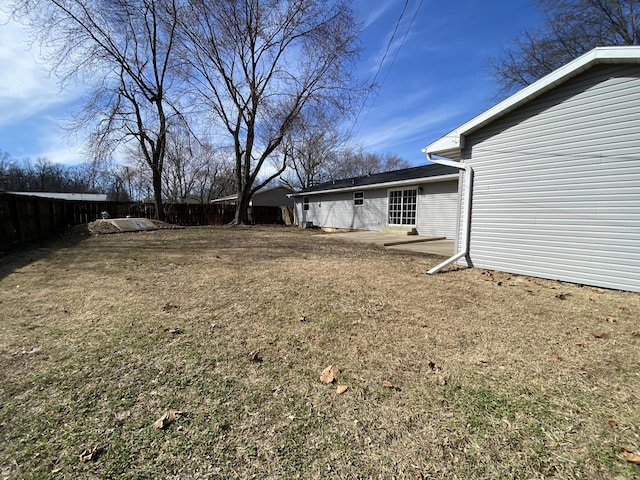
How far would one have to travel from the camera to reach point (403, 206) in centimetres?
1292

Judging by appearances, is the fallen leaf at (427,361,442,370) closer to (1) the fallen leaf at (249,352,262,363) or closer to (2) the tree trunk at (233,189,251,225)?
(1) the fallen leaf at (249,352,262,363)

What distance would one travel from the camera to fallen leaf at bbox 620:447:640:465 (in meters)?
1.47

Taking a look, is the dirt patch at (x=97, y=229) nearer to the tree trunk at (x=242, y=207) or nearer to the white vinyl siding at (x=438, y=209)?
the tree trunk at (x=242, y=207)

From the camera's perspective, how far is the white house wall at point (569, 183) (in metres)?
4.34

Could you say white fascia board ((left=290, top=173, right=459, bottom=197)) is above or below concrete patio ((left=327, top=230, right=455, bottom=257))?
above

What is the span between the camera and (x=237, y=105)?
675 inches

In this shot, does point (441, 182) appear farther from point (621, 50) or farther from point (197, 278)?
point (197, 278)

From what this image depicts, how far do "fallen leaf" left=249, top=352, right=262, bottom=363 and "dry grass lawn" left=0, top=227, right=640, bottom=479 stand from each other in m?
0.02

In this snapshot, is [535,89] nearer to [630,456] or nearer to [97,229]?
[630,456]

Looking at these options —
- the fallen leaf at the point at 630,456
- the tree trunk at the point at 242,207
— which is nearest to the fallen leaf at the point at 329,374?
the fallen leaf at the point at 630,456

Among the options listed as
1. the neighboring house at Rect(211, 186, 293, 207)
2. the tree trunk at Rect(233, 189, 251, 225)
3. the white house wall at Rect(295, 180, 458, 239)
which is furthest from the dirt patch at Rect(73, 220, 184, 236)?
the neighboring house at Rect(211, 186, 293, 207)

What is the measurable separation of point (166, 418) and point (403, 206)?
40.6 feet

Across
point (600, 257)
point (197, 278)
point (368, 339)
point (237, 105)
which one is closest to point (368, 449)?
point (368, 339)

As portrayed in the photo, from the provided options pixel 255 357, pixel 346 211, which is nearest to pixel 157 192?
pixel 346 211
